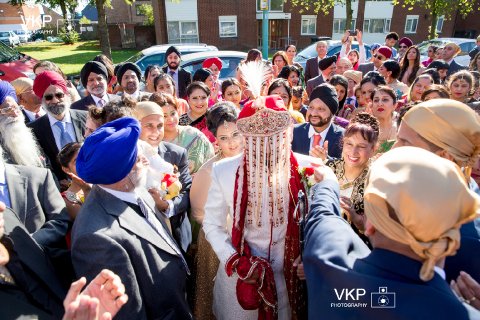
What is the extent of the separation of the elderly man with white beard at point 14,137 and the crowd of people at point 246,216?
0.6 inches

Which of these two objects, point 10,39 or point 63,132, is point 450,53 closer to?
point 63,132

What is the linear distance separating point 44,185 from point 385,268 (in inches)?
81.3

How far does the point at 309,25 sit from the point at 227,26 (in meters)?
7.17

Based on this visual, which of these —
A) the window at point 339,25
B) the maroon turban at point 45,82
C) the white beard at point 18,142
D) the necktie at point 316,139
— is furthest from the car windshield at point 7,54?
the window at point 339,25

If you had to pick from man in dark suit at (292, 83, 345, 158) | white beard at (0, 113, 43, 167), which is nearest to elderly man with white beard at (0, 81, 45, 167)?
white beard at (0, 113, 43, 167)

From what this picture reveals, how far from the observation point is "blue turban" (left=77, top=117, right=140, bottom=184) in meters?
1.70

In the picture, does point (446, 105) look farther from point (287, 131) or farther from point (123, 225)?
point (123, 225)

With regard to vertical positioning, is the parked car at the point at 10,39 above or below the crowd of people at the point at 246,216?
above

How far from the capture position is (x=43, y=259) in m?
1.83

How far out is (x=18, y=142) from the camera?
2932 millimetres

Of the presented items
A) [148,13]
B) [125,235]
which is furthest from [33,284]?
[148,13]

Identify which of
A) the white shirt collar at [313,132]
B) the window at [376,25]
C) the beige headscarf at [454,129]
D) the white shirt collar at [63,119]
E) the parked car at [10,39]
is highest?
the window at [376,25]

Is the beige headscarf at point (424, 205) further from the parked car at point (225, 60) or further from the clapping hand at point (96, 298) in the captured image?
the parked car at point (225, 60)

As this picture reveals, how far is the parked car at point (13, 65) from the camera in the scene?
759 cm
